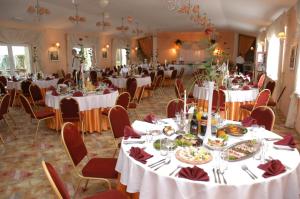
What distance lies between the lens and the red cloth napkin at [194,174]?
1791mm

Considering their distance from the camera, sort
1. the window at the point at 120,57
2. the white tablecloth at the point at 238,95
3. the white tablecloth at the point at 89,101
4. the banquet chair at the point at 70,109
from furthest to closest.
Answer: the window at the point at 120,57 < the white tablecloth at the point at 238,95 < the white tablecloth at the point at 89,101 < the banquet chair at the point at 70,109

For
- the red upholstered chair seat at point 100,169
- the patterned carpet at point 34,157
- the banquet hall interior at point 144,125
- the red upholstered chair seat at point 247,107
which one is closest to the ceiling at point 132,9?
the banquet hall interior at point 144,125

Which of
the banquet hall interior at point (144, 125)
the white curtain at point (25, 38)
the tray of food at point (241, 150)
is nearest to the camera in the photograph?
the banquet hall interior at point (144, 125)

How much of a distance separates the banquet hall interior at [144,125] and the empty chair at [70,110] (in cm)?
2

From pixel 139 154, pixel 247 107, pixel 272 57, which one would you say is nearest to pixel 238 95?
pixel 247 107

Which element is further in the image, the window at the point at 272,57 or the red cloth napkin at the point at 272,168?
the window at the point at 272,57

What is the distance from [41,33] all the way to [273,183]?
12.5 meters

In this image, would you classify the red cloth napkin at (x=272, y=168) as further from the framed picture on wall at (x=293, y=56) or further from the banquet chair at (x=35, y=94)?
the banquet chair at (x=35, y=94)

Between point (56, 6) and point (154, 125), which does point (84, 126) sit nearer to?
point (154, 125)

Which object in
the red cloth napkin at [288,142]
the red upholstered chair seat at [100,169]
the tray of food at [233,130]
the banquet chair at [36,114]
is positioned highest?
the tray of food at [233,130]

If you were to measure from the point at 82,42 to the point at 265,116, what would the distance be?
13.1 m

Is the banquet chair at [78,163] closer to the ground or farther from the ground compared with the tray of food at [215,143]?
closer to the ground

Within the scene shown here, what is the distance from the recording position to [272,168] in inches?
74.1

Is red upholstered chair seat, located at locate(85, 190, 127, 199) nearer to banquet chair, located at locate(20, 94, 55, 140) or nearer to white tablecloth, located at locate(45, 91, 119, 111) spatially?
white tablecloth, located at locate(45, 91, 119, 111)
